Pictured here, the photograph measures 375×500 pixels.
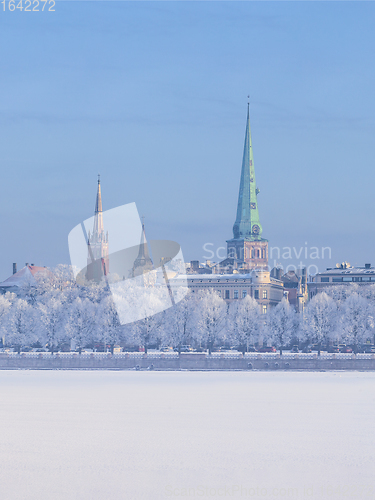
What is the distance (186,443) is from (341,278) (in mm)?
102886

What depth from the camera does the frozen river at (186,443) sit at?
22.5m

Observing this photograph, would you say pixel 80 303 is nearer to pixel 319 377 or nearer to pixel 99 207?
pixel 319 377

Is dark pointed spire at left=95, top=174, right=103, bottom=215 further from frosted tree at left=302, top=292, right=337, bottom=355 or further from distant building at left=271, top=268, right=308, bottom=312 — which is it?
frosted tree at left=302, top=292, right=337, bottom=355

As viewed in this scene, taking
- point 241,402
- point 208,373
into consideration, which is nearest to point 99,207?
point 208,373

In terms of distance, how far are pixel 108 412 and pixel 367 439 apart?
13.1m

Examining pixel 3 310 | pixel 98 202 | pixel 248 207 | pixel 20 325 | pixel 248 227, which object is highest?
pixel 248 207

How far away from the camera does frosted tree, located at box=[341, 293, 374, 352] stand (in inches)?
3369

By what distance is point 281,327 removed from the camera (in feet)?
300

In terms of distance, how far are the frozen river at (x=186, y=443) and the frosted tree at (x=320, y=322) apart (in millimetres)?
35041

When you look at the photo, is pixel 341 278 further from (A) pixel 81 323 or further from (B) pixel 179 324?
(A) pixel 81 323

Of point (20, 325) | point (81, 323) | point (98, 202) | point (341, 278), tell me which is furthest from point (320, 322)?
point (98, 202)

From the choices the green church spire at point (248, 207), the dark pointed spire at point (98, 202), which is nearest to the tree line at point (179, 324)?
the dark pointed spire at point (98, 202)

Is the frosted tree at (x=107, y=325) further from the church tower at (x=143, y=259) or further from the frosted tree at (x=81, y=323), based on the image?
the church tower at (x=143, y=259)

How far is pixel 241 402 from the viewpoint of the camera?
43906 millimetres
